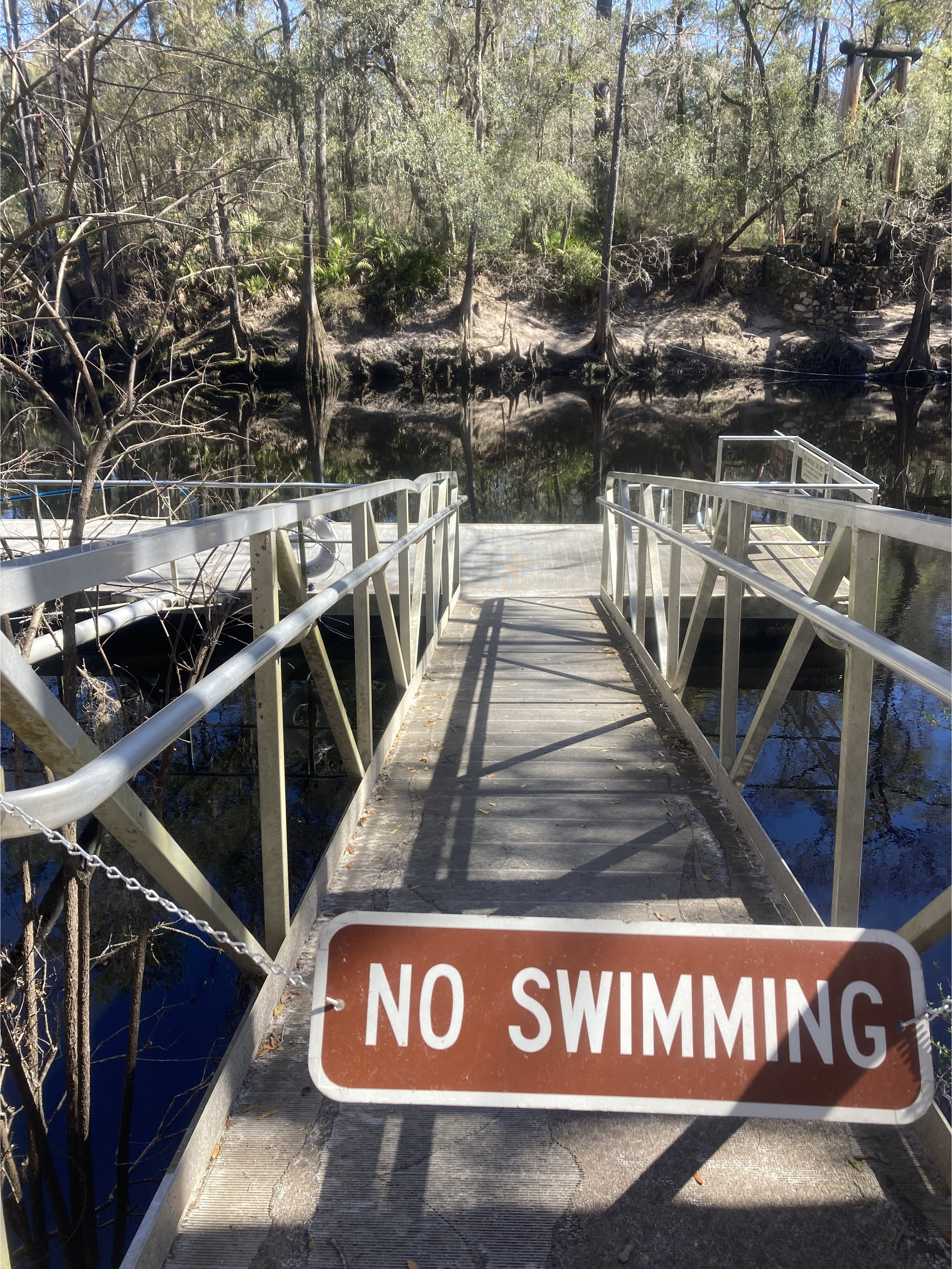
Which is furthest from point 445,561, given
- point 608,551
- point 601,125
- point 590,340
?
point 601,125

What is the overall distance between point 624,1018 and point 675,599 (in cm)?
334

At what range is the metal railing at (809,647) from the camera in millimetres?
1650

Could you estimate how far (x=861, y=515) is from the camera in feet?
6.28

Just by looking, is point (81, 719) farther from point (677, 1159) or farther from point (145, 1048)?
point (677, 1159)

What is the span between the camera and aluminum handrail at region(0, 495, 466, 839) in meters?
1.02

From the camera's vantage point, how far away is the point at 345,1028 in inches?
53.6

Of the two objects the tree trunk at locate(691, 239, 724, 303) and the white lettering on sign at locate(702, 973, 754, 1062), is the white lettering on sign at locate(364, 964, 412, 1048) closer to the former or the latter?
the white lettering on sign at locate(702, 973, 754, 1062)

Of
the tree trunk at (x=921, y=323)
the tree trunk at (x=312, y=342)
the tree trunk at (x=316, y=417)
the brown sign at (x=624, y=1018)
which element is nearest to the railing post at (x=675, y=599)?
the brown sign at (x=624, y=1018)

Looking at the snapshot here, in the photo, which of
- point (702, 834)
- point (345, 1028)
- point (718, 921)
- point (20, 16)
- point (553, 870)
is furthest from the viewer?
point (20, 16)

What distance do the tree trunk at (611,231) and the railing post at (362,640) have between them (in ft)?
92.9

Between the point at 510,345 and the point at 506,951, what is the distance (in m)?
32.4

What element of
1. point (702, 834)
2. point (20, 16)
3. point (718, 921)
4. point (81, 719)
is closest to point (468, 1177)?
point (718, 921)

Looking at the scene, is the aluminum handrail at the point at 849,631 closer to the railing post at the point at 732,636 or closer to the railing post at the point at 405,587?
the railing post at the point at 732,636

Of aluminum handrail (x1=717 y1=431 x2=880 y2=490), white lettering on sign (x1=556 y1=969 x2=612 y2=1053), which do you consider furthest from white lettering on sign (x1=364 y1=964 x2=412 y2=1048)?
aluminum handrail (x1=717 y1=431 x2=880 y2=490)
